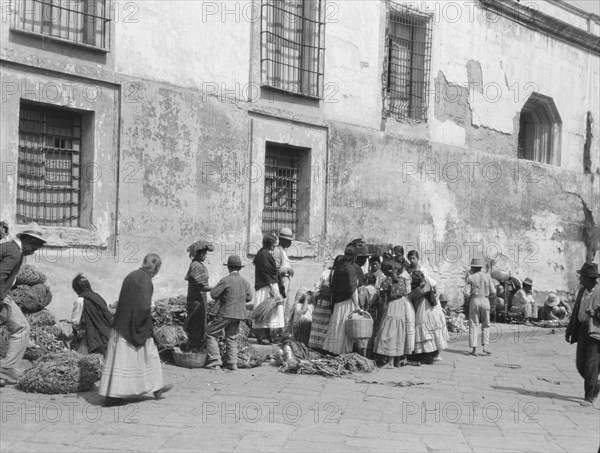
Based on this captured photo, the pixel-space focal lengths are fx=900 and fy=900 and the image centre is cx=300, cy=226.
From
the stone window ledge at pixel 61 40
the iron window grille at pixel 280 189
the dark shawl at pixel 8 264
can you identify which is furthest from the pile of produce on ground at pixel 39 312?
the iron window grille at pixel 280 189

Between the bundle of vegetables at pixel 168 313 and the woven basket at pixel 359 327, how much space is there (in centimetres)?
243

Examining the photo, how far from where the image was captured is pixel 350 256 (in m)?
12.5

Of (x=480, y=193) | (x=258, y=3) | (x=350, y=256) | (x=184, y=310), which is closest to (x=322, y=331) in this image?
(x=350, y=256)

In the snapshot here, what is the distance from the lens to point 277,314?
1337cm

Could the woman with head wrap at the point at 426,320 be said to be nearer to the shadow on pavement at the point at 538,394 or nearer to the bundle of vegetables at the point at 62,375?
the shadow on pavement at the point at 538,394

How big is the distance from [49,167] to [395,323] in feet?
17.7

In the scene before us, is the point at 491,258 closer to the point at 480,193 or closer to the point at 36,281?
the point at 480,193

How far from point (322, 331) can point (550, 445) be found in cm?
481

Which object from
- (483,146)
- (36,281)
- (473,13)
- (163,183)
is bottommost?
(36,281)

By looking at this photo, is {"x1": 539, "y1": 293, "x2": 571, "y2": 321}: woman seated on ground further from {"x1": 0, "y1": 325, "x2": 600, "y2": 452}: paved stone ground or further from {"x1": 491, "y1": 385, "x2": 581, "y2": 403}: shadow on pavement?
{"x1": 491, "y1": 385, "x2": 581, "y2": 403}: shadow on pavement

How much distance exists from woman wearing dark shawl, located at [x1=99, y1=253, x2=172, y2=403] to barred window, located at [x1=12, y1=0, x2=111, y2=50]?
5.08 metres

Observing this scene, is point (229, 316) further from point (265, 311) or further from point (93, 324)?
point (265, 311)

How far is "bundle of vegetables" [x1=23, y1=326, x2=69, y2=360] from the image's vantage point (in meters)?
10.9

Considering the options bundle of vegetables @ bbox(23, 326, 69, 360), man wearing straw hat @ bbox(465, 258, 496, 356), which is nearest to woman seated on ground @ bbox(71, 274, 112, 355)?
bundle of vegetables @ bbox(23, 326, 69, 360)
